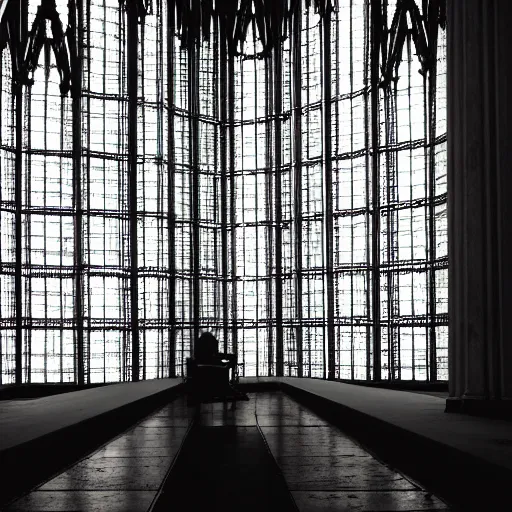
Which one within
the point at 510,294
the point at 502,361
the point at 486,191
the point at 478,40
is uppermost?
the point at 478,40

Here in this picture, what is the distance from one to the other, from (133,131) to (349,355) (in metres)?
8.06

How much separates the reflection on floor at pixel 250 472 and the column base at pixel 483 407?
1389mm

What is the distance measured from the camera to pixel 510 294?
11266mm

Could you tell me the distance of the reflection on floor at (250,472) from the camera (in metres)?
7.02

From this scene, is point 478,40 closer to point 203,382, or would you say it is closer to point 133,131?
point 203,382

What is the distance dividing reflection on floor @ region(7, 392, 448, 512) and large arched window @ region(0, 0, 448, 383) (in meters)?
11.2

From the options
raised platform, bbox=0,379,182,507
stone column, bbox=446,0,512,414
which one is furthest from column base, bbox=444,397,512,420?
raised platform, bbox=0,379,182,507

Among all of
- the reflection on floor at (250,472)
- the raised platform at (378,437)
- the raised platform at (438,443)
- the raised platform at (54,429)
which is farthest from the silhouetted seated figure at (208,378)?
the reflection on floor at (250,472)

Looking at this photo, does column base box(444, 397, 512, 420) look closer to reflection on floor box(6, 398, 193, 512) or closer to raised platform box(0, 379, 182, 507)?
reflection on floor box(6, 398, 193, 512)

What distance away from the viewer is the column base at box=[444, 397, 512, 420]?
36.7 feet

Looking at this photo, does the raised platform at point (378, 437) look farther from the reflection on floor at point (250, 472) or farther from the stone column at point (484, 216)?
the stone column at point (484, 216)

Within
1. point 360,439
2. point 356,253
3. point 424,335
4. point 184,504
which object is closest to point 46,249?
point 356,253

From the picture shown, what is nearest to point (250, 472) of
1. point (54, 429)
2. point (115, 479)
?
point (115, 479)

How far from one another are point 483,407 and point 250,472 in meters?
3.73
